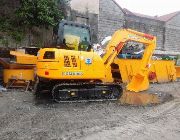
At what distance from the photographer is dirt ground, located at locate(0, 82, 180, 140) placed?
5902 mm

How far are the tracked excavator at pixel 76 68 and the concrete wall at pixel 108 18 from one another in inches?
461

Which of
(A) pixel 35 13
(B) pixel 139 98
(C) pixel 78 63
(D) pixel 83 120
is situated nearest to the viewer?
(D) pixel 83 120

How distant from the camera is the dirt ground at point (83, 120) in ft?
19.4

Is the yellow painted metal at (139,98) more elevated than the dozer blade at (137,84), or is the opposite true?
the dozer blade at (137,84)

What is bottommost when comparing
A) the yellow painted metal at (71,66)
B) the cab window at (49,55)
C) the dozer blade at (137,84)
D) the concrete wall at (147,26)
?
the dozer blade at (137,84)

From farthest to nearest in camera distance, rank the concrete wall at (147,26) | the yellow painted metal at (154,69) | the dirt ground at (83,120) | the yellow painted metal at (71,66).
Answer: the concrete wall at (147,26) < the yellow painted metal at (154,69) < the yellow painted metal at (71,66) < the dirt ground at (83,120)

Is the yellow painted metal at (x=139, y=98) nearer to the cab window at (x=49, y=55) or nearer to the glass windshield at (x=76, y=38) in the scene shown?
the glass windshield at (x=76, y=38)

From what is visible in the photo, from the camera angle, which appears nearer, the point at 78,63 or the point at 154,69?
the point at 78,63

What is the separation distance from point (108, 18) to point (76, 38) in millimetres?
12934

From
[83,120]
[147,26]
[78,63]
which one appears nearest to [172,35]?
[147,26]

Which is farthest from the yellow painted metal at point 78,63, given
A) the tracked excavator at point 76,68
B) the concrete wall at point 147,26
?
the concrete wall at point 147,26

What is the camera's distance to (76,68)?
856cm

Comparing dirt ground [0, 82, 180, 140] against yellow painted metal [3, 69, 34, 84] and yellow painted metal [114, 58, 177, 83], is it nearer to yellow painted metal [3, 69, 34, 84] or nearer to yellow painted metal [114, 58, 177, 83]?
yellow painted metal [3, 69, 34, 84]

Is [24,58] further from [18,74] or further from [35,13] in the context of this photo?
[35,13]
